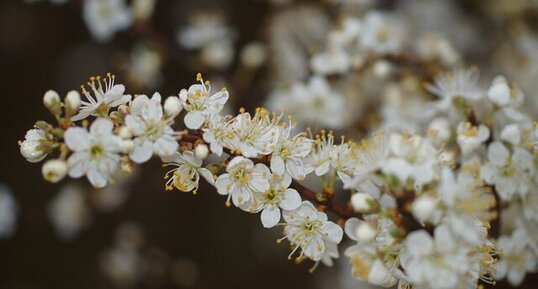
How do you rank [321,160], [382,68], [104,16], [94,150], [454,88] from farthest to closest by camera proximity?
1. [104,16]
2. [382,68]
3. [454,88]
4. [321,160]
5. [94,150]

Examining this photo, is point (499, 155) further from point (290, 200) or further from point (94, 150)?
point (94, 150)

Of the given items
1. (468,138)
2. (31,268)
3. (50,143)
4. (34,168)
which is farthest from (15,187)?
(468,138)

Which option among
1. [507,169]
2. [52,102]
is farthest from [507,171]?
[52,102]

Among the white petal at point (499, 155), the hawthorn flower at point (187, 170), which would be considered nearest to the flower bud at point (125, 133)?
the hawthorn flower at point (187, 170)

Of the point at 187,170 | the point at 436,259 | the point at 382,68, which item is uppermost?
the point at 187,170

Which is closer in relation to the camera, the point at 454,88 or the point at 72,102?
the point at 72,102

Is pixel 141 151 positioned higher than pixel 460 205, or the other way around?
pixel 141 151

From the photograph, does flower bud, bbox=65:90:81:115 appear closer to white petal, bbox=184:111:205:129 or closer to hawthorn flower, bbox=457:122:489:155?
white petal, bbox=184:111:205:129
